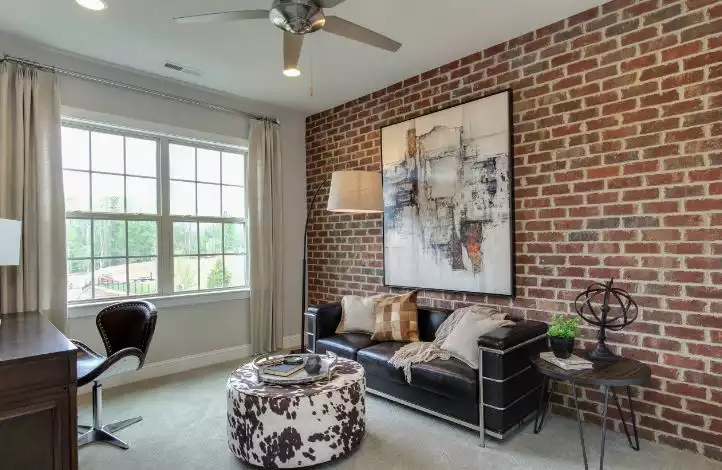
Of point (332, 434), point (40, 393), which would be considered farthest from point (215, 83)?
point (332, 434)

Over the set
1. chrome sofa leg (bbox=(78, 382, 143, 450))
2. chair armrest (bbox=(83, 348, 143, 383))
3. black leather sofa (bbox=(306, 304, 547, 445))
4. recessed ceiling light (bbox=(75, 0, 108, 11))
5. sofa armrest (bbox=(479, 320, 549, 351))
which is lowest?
chrome sofa leg (bbox=(78, 382, 143, 450))

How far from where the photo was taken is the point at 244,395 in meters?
2.27

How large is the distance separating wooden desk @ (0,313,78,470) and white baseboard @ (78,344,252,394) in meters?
1.84

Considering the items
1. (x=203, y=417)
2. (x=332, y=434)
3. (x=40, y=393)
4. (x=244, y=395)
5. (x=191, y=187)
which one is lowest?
(x=203, y=417)

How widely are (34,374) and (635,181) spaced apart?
3.32m

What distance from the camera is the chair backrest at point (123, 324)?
118 inches

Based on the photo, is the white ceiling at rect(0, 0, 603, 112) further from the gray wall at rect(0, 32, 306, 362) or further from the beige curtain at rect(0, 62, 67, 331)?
the beige curtain at rect(0, 62, 67, 331)

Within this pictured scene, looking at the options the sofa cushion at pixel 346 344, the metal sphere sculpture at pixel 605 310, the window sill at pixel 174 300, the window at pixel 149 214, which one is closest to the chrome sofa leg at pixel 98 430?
the window sill at pixel 174 300

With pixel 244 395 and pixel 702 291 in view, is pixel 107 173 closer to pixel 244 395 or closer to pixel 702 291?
pixel 244 395

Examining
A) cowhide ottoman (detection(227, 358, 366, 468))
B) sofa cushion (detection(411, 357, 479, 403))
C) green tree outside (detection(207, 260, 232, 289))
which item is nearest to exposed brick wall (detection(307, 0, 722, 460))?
sofa cushion (detection(411, 357, 479, 403))

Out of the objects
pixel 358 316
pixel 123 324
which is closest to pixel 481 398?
pixel 358 316

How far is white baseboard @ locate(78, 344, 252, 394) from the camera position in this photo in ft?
11.8

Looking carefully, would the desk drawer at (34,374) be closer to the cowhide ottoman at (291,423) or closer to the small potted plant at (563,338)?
the cowhide ottoman at (291,423)

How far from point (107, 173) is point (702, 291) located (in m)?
4.46
